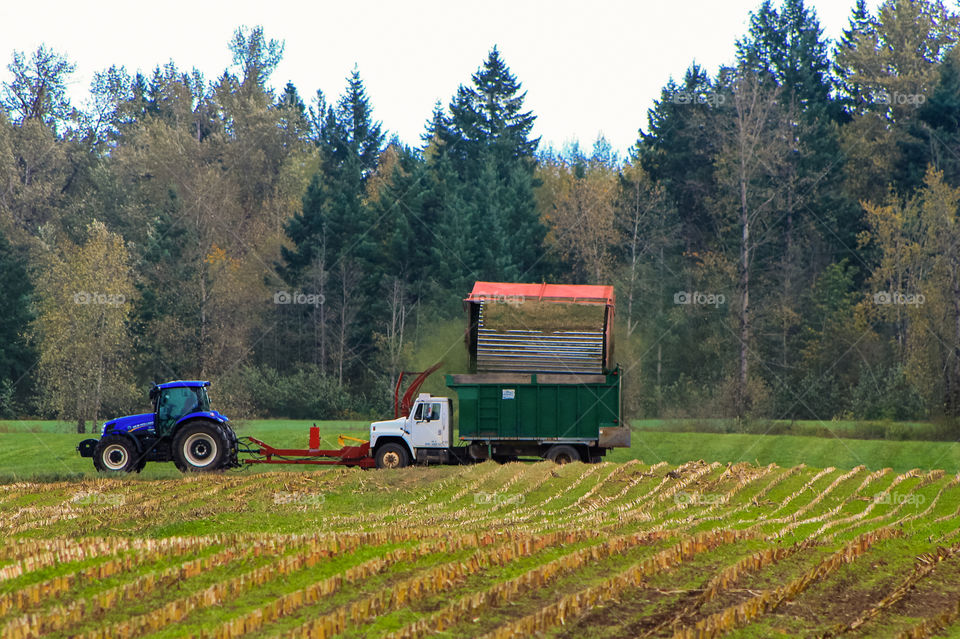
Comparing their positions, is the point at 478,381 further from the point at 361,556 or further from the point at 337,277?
the point at 337,277

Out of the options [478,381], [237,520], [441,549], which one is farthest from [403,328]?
[441,549]

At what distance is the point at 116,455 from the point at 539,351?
1042cm

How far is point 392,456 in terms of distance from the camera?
26.8 m

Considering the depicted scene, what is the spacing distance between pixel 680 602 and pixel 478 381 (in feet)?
51.0

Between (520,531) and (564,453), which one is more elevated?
(564,453)

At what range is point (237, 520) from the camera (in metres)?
18.0

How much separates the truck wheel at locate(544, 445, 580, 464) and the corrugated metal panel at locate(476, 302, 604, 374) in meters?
2.05
